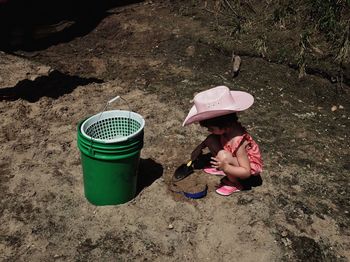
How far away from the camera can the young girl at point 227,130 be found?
126 inches

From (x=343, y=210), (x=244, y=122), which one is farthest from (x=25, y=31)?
(x=343, y=210)

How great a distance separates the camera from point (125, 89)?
16.8ft

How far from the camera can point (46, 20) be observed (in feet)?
21.7

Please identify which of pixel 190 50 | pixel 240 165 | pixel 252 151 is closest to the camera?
pixel 240 165

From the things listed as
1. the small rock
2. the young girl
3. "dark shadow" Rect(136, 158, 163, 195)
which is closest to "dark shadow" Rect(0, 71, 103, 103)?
the small rock

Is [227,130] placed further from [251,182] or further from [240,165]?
[251,182]

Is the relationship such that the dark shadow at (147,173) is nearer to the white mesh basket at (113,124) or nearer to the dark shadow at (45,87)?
the white mesh basket at (113,124)

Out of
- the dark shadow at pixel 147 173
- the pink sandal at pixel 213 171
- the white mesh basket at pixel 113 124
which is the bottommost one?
the dark shadow at pixel 147 173

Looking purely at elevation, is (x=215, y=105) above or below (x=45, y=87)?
above

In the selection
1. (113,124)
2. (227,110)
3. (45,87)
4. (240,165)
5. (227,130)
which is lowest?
(45,87)

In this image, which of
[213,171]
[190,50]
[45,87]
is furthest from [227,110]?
[190,50]

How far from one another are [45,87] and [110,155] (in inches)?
95.4

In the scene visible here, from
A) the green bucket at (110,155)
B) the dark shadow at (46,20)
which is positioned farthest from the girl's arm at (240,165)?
the dark shadow at (46,20)

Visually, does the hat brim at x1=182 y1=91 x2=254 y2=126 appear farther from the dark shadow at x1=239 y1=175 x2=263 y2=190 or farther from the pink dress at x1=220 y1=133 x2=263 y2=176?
the dark shadow at x1=239 y1=175 x2=263 y2=190
